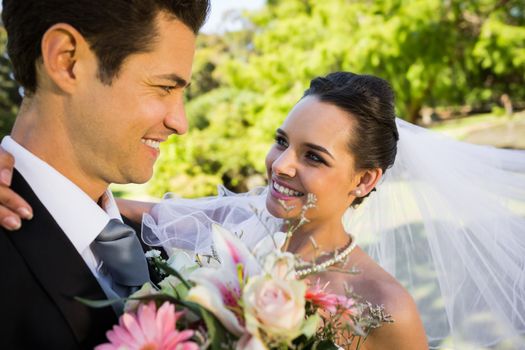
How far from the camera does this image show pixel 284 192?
9.45ft

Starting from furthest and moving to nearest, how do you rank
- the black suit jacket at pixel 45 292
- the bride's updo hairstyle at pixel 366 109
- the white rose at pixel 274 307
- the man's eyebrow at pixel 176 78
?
the bride's updo hairstyle at pixel 366 109 < the man's eyebrow at pixel 176 78 < the black suit jacket at pixel 45 292 < the white rose at pixel 274 307

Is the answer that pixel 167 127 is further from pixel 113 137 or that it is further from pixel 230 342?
pixel 230 342

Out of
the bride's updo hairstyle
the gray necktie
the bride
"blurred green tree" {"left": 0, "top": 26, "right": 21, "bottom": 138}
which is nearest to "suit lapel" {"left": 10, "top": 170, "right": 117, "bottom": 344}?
the gray necktie

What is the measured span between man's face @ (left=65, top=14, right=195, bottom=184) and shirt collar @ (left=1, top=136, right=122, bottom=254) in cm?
11

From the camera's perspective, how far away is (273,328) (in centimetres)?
131

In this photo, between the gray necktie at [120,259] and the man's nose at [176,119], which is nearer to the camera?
the gray necktie at [120,259]

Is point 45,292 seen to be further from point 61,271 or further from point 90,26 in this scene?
point 90,26

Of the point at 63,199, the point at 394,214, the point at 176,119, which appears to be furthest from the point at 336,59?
the point at 63,199

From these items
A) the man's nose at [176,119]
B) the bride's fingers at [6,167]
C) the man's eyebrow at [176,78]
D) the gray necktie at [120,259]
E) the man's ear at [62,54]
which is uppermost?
the man's ear at [62,54]

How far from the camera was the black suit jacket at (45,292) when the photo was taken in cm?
→ 152

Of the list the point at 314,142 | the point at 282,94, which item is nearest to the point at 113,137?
the point at 314,142

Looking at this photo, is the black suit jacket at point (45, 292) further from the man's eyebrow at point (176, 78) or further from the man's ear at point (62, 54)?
the man's eyebrow at point (176, 78)

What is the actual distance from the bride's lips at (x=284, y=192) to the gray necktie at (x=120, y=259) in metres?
1.12

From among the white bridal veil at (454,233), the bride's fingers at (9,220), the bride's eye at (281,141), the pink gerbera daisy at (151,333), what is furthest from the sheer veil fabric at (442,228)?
the pink gerbera daisy at (151,333)
